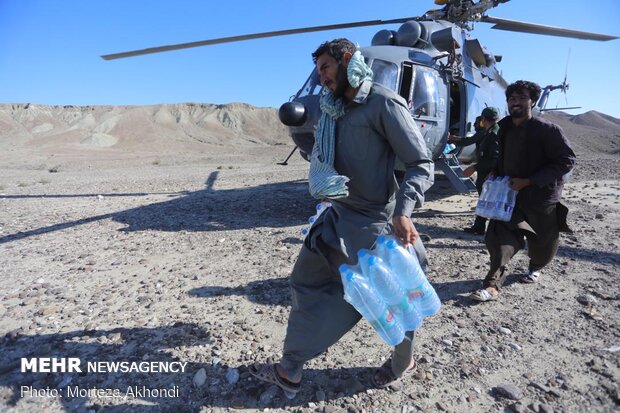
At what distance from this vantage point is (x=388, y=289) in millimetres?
1989

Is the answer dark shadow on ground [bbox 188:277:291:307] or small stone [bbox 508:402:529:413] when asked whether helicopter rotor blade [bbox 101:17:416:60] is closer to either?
dark shadow on ground [bbox 188:277:291:307]

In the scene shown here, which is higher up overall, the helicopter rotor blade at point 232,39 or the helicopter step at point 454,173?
the helicopter rotor blade at point 232,39

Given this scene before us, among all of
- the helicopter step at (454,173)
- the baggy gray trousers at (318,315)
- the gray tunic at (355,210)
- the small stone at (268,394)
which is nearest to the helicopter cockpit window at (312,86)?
the helicopter step at (454,173)

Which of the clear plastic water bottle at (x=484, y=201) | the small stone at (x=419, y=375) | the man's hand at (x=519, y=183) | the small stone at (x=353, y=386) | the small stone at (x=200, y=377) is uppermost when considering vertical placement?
the man's hand at (x=519, y=183)

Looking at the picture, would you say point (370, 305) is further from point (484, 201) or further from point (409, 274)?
point (484, 201)

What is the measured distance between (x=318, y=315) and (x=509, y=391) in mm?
1313

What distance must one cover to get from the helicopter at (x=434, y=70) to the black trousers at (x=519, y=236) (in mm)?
2661

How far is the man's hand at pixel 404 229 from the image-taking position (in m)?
1.96

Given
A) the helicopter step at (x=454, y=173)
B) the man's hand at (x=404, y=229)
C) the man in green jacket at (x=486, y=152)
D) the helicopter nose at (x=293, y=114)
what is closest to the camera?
the man's hand at (x=404, y=229)

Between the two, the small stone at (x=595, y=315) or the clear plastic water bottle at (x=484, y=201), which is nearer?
the small stone at (x=595, y=315)

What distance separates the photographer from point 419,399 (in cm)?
228

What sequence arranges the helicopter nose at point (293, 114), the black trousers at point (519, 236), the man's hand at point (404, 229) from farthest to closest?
1. the helicopter nose at point (293, 114)
2. the black trousers at point (519, 236)
3. the man's hand at point (404, 229)

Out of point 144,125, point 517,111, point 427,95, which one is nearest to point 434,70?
point 427,95

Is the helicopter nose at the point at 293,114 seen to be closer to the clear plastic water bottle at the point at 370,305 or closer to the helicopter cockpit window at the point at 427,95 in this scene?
the helicopter cockpit window at the point at 427,95
